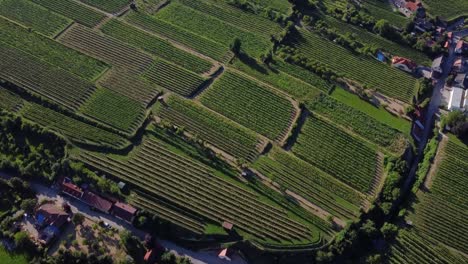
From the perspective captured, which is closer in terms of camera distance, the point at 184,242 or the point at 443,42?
the point at 184,242

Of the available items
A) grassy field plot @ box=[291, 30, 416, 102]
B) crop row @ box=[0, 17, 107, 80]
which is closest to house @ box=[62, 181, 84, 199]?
crop row @ box=[0, 17, 107, 80]

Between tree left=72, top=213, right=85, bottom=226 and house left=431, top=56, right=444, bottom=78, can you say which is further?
house left=431, top=56, right=444, bottom=78

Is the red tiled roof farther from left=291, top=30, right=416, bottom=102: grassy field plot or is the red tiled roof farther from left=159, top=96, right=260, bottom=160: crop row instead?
left=159, top=96, right=260, bottom=160: crop row

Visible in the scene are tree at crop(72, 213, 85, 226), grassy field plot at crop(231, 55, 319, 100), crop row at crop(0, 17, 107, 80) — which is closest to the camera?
tree at crop(72, 213, 85, 226)

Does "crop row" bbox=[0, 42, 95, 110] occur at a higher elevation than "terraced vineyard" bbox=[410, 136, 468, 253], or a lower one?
lower

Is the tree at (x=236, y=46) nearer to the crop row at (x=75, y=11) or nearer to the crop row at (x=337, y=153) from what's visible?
the crop row at (x=337, y=153)

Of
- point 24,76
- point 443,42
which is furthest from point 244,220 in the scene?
point 443,42

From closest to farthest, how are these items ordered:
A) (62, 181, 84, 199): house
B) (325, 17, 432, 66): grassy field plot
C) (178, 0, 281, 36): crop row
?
(62, 181, 84, 199): house, (325, 17, 432, 66): grassy field plot, (178, 0, 281, 36): crop row

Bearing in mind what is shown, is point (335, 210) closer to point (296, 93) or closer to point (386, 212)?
point (386, 212)
